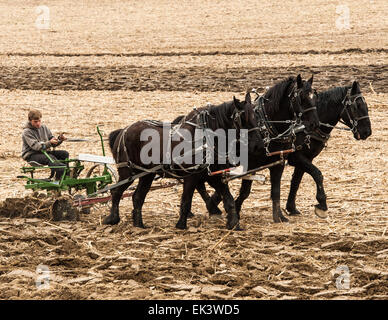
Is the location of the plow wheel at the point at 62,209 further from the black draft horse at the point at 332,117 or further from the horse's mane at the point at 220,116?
the black draft horse at the point at 332,117

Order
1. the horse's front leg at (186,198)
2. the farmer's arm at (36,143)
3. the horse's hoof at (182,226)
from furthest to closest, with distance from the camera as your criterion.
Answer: the farmer's arm at (36,143) → the horse's hoof at (182,226) → the horse's front leg at (186,198)

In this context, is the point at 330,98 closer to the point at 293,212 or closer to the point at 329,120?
the point at 329,120

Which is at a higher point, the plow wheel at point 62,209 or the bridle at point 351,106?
the bridle at point 351,106

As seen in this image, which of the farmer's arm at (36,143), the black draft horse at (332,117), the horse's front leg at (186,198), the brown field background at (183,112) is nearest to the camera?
the brown field background at (183,112)

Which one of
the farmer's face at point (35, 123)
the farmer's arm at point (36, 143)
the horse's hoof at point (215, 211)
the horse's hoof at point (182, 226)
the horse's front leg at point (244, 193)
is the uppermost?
the farmer's face at point (35, 123)

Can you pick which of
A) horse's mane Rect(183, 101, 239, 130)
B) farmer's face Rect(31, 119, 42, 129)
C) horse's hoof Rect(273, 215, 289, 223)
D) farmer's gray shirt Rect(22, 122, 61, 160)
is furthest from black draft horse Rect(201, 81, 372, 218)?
farmer's face Rect(31, 119, 42, 129)

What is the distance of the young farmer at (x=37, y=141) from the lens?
1116cm

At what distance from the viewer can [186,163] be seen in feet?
34.1

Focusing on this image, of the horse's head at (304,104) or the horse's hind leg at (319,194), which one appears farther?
the horse's hind leg at (319,194)

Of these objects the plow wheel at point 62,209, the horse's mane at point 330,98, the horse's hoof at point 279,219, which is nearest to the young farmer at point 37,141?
the plow wheel at point 62,209

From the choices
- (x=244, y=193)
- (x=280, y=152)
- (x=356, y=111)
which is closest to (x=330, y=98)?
(x=356, y=111)

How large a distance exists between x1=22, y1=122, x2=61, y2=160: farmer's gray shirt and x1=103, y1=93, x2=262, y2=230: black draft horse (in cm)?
98

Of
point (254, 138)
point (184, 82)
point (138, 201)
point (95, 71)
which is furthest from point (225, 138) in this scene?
point (95, 71)

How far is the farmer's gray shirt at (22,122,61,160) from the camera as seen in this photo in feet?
36.6
